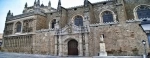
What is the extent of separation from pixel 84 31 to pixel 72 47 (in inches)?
127

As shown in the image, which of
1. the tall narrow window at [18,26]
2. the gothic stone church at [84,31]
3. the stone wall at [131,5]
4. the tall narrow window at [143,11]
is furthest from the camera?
the tall narrow window at [18,26]

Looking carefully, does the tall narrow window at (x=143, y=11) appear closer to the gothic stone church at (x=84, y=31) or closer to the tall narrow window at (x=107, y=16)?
the gothic stone church at (x=84, y=31)

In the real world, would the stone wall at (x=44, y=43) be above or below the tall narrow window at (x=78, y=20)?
below

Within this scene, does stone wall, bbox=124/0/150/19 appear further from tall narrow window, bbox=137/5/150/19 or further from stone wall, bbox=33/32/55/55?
stone wall, bbox=33/32/55/55

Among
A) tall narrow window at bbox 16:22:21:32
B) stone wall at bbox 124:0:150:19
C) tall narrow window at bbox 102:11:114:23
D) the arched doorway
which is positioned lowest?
the arched doorway

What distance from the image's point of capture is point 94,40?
1658 centimetres

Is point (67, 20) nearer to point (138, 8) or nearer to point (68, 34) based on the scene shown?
point (68, 34)

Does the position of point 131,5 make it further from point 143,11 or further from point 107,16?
point 107,16

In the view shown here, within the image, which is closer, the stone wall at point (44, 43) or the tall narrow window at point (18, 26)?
the stone wall at point (44, 43)

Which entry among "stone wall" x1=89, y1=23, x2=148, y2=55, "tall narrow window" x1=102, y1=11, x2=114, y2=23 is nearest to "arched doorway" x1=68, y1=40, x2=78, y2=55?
"stone wall" x1=89, y1=23, x2=148, y2=55

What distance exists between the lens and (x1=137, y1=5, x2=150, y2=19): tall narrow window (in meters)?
17.2

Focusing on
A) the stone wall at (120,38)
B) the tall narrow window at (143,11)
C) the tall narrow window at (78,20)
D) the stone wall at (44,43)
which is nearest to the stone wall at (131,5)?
the tall narrow window at (143,11)

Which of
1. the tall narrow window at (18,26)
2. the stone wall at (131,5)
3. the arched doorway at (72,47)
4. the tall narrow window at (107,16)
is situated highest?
the stone wall at (131,5)

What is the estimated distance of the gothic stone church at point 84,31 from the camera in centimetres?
1500
